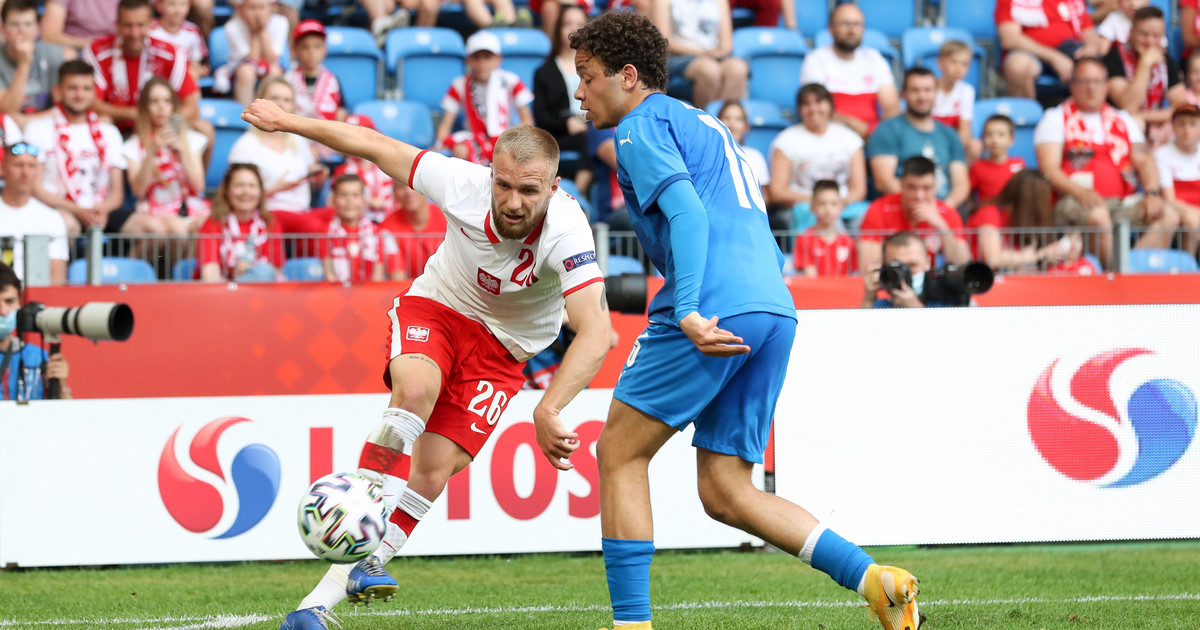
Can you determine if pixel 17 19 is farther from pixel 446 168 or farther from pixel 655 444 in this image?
pixel 655 444

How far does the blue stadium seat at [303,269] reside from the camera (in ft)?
29.9

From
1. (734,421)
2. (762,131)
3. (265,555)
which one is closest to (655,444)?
(734,421)

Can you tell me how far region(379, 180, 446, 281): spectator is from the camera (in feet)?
29.9

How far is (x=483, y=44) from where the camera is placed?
438 inches

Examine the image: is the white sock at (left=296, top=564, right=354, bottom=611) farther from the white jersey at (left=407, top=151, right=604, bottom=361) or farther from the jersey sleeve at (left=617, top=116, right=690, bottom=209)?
the jersey sleeve at (left=617, top=116, right=690, bottom=209)

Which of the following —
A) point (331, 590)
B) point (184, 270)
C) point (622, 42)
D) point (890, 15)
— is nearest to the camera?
point (622, 42)

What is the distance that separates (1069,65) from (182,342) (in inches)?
359

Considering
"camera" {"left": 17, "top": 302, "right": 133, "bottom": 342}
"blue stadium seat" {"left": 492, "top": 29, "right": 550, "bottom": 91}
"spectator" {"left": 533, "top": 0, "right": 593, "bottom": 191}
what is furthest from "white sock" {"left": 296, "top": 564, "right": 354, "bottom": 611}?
"blue stadium seat" {"left": 492, "top": 29, "right": 550, "bottom": 91}

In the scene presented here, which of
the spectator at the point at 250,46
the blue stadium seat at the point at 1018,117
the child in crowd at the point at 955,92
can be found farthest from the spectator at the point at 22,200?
the blue stadium seat at the point at 1018,117

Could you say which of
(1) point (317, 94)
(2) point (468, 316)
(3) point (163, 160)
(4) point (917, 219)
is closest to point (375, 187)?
(1) point (317, 94)

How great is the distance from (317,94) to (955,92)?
6025mm

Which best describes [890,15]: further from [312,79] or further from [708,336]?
[708,336]

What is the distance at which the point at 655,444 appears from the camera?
4172 millimetres

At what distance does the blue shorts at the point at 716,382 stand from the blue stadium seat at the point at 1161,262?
6186 mm
